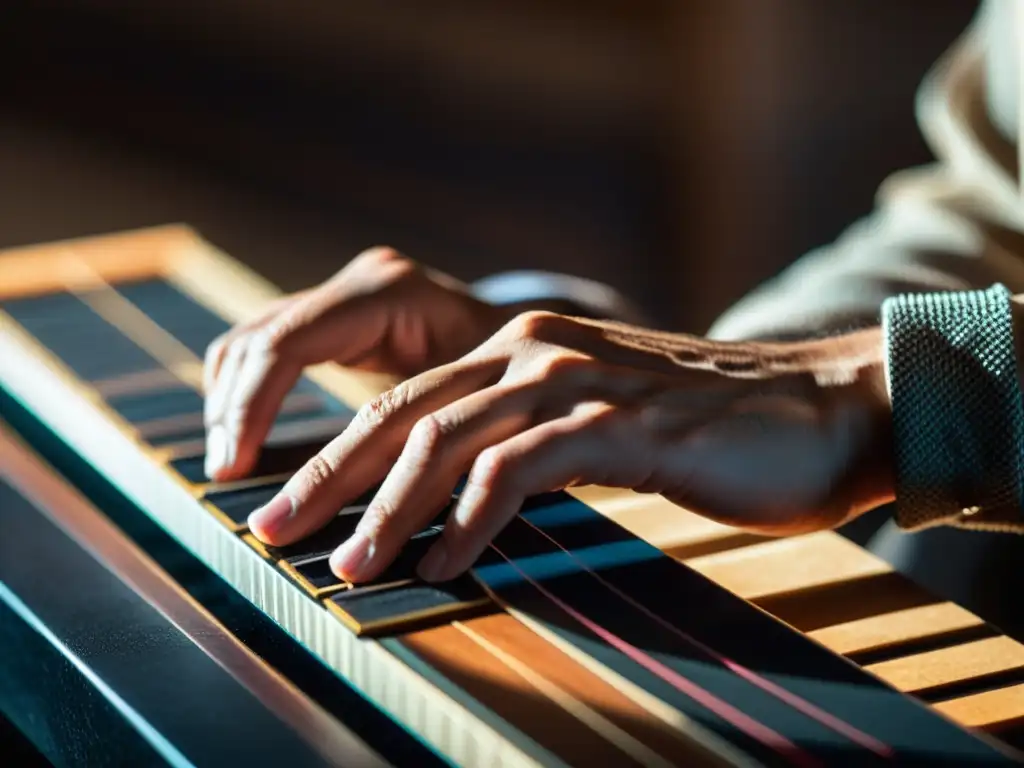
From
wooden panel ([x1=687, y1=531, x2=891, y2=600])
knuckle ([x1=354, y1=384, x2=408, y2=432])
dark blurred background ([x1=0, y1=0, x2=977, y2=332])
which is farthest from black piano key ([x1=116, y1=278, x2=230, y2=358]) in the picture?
dark blurred background ([x1=0, y1=0, x2=977, y2=332])

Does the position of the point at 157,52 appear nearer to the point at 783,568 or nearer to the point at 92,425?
the point at 92,425

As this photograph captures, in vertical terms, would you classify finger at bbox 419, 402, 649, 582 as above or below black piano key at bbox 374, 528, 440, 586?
above

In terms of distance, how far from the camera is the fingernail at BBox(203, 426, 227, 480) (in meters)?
0.76

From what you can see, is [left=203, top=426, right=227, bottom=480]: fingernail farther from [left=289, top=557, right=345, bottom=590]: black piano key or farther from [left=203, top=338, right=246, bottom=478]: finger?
[left=289, top=557, right=345, bottom=590]: black piano key

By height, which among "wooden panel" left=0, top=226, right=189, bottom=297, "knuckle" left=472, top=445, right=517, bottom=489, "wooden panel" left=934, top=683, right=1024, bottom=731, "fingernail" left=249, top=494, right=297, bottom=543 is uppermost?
"knuckle" left=472, top=445, right=517, bottom=489

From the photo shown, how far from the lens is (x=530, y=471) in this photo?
2.16ft

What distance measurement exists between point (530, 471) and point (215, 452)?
0.20m

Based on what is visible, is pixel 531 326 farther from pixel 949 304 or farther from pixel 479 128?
pixel 479 128

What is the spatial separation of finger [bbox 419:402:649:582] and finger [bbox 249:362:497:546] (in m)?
0.05

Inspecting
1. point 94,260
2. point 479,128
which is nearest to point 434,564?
point 94,260

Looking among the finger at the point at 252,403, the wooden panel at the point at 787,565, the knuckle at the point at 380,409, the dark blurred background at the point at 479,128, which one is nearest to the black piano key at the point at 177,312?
the finger at the point at 252,403

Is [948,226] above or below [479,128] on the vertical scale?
above

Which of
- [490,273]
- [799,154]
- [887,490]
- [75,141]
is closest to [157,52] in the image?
[75,141]

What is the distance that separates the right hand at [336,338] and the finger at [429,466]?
138 millimetres
